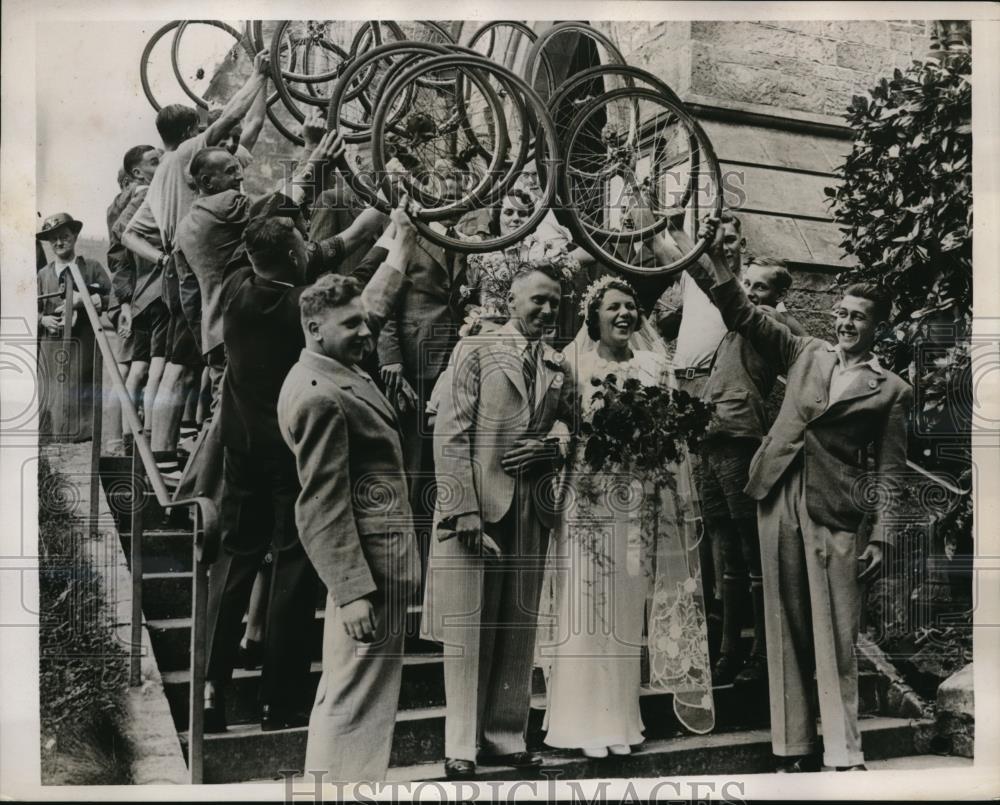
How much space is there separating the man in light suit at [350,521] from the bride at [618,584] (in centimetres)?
76

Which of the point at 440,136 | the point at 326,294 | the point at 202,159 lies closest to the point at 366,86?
the point at 440,136

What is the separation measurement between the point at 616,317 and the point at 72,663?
303cm

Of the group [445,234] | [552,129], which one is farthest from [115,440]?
[552,129]

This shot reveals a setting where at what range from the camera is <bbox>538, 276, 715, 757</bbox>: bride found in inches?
198

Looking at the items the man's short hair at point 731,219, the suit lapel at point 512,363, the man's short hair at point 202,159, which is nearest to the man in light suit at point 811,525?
the man's short hair at point 731,219

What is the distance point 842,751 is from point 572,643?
146 centimetres

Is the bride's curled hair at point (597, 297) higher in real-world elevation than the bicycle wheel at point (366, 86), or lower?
lower

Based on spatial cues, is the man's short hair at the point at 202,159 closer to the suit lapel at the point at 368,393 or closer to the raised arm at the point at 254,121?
the raised arm at the point at 254,121

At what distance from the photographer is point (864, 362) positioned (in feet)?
Result: 17.4

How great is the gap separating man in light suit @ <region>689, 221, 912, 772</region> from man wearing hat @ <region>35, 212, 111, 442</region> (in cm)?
295

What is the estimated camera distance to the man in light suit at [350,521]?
4.83m

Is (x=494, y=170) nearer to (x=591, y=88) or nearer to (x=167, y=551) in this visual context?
(x=591, y=88)

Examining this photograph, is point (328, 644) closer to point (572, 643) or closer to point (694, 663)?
point (572, 643)

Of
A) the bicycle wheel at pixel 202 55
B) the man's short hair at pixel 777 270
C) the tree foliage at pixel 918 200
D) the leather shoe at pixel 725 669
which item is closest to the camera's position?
the bicycle wheel at pixel 202 55
